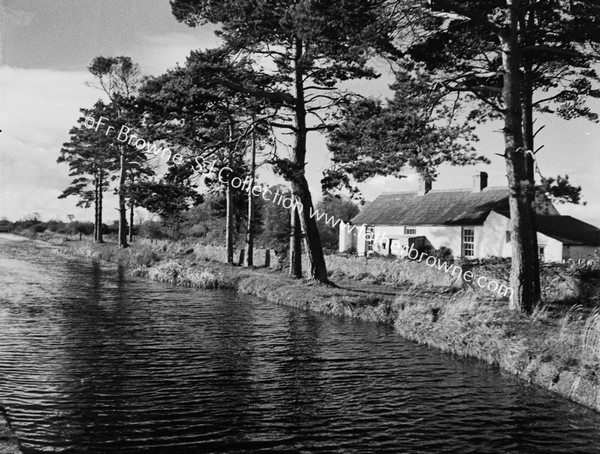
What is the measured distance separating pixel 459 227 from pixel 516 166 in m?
25.3

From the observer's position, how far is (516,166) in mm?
15523


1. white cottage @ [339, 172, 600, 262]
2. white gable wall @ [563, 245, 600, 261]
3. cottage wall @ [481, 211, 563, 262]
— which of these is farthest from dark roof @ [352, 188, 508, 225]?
white gable wall @ [563, 245, 600, 261]

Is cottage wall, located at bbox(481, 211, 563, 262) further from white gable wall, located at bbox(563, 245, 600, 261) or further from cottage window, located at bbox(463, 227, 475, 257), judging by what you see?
cottage window, located at bbox(463, 227, 475, 257)

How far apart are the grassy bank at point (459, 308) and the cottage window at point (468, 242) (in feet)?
41.7

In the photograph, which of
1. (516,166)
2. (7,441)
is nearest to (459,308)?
(516,166)

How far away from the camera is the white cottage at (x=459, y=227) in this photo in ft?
117

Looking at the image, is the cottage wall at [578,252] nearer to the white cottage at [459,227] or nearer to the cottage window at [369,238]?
the white cottage at [459,227]

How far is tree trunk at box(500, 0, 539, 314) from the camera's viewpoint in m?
15.5

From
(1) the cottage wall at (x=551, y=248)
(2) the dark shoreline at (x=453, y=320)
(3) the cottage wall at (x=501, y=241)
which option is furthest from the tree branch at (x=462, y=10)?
(3) the cottage wall at (x=501, y=241)

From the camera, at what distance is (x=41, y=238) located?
7506cm

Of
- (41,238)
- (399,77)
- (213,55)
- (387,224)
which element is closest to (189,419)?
(399,77)

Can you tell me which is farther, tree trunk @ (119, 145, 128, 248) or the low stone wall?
tree trunk @ (119, 145, 128, 248)

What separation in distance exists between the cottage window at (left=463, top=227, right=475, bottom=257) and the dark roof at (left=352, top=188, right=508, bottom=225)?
2.31 feet

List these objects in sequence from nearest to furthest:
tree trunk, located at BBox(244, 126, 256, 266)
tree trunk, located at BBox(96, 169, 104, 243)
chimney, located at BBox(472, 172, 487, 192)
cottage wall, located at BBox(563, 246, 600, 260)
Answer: tree trunk, located at BBox(244, 126, 256, 266) < cottage wall, located at BBox(563, 246, 600, 260) < chimney, located at BBox(472, 172, 487, 192) < tree trunk, located at BBox(96, 169, 104, 243)
